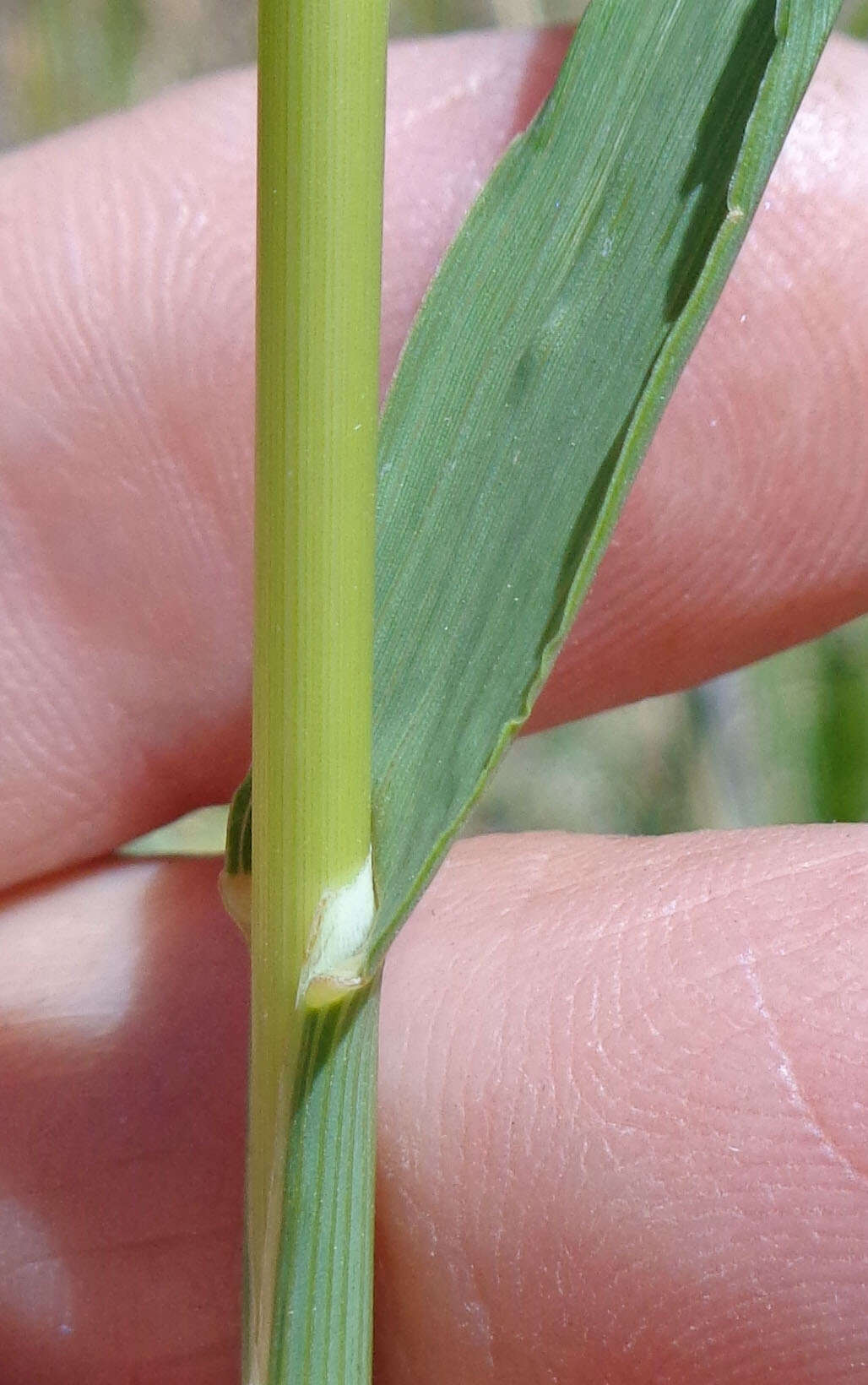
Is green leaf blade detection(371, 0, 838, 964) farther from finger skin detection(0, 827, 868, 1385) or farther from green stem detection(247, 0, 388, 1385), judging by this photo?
finger skin detection(0, 827, 868, 1385)

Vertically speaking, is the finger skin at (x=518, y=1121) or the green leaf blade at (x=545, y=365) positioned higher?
the green leaf blade at (x=545, y=365)

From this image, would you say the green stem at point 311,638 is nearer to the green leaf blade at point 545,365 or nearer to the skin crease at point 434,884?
the green leaf blade at point 545,365

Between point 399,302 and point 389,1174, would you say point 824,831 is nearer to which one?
point 389,1174

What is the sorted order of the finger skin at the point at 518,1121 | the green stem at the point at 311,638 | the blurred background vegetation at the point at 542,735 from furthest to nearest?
1. the blurred background vegetation at the point at 542,735
2. the finger skin at the point at 518,1121
3. the green stem at the point at 311,638

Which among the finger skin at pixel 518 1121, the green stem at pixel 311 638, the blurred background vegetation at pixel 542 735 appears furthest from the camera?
the blurred background vegetation at pixel 542 735

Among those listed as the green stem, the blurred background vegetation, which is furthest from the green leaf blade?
the blurred background vegetation

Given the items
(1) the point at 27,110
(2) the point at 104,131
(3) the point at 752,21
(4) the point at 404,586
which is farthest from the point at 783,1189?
(1) the point at 27,110

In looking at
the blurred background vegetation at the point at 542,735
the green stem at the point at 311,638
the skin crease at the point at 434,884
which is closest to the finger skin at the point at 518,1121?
the skin crease at the point at 434,884

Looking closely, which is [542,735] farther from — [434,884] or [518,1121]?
[518,1121]
